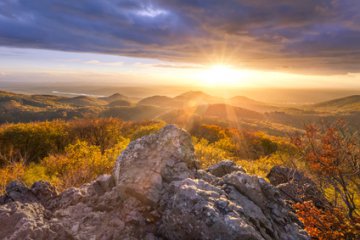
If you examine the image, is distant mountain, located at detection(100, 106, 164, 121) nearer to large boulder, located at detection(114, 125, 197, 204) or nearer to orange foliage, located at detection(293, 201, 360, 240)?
orange foliage, located at detection(293, 201, 360, 240)

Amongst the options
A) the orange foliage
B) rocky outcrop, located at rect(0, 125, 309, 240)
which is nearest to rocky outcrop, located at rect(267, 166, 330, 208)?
the orange foliage

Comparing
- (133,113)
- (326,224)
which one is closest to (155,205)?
(326,224)

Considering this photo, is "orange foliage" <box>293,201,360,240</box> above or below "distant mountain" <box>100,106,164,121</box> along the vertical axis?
above

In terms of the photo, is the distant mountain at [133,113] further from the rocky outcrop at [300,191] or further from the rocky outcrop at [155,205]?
the rocky outcrop at [155,205]

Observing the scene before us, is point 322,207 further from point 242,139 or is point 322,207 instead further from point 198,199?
point 242,139

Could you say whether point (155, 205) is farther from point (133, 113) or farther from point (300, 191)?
point (133, 113)

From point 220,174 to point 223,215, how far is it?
3.54 meters

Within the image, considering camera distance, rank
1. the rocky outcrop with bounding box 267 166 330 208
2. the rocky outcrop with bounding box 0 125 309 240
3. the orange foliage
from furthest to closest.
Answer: the rocky outcrop with bounding box 267 166 330 208 < the orange foliage < the rocky outcrop with bounding box 0 125 309 240

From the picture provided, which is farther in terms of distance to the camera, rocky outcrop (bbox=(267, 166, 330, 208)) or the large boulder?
rocky outcrop (bbox=(267, 166, 330, 208))

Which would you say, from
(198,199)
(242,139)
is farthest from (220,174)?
(242,139)

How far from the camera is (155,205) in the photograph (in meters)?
6.35

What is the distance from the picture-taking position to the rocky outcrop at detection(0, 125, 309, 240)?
17.4 feet

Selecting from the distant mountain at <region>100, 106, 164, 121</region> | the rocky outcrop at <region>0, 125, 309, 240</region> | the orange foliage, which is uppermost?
the rocky outcrop at <region>0, 125, 309, 240</region>

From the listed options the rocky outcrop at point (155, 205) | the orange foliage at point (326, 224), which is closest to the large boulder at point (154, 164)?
the rocky outcrop at point (155, 205)
